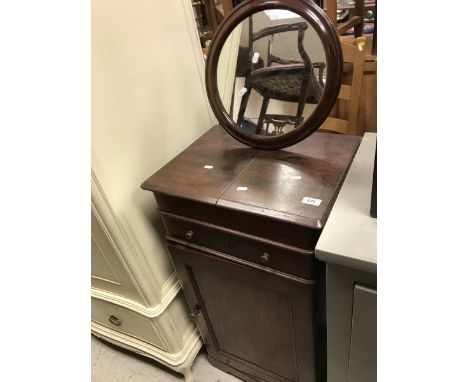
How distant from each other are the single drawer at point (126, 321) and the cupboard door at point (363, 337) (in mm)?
708

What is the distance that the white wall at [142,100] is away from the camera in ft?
2.79

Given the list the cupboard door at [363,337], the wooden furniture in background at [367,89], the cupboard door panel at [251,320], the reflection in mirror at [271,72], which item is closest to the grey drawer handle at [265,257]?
the cupboard door panel at [251,320]

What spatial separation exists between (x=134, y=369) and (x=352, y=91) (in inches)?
57.7

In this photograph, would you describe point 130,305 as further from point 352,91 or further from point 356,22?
point 356,22

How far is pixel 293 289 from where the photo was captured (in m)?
0.82

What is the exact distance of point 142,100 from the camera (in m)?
0.98

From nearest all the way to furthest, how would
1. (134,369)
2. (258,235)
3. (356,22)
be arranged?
(258,235) → (356,22) → (134,369)

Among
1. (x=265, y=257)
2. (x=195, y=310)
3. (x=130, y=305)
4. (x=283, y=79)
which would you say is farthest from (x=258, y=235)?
(x=130, y=305)

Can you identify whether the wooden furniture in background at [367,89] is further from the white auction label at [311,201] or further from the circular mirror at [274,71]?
the white auction label at [311,201]

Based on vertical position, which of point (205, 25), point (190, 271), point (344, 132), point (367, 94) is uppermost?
point (205, 25)
